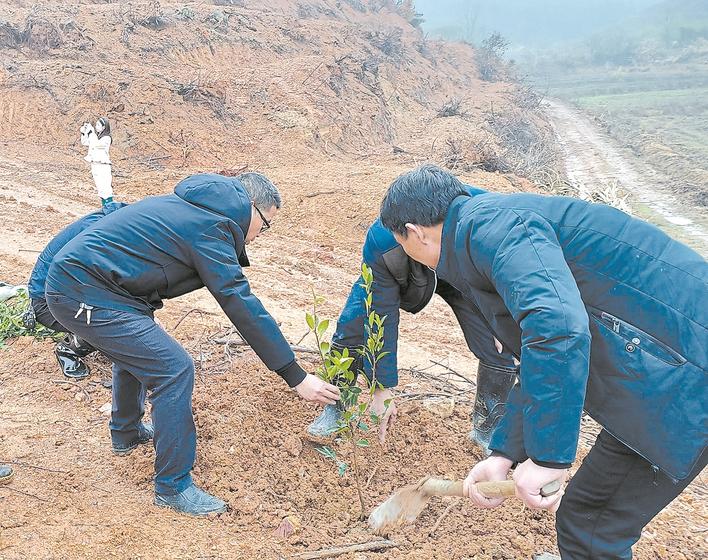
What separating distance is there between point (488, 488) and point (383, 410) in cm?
134

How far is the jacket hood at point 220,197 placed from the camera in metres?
2.50

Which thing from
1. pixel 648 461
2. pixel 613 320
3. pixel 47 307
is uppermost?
pixel 613 320

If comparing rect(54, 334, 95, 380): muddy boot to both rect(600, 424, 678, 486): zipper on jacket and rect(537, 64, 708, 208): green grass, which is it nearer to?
rect(600, 424, 678, 486): zipper on jacket

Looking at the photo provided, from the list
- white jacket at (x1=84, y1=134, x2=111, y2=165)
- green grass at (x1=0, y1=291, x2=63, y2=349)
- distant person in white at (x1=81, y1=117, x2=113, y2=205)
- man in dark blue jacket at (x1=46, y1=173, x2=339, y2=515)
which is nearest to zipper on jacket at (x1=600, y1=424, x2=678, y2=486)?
man in dark blue jacket at (x1=46, y1=173, x2=339, y2=515)

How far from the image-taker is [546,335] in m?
1.53

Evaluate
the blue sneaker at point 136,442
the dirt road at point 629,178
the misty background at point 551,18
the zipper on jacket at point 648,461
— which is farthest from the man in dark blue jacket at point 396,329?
the misty background at point 551,18

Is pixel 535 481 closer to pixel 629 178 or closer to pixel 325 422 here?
pixel 325 422

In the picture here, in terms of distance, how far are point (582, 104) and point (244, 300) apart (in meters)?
32.6

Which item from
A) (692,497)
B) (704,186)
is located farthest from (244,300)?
(704,186)

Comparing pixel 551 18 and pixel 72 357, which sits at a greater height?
pixel 551 18

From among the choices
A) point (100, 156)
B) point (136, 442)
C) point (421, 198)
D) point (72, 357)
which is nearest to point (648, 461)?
point (421, 198)

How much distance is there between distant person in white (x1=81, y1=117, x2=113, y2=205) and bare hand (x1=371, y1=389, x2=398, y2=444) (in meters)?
6.14

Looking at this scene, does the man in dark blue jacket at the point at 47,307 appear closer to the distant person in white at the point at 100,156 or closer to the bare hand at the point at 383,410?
the bare hand at the point at 383,410

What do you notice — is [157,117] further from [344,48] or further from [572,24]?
[572,24]
